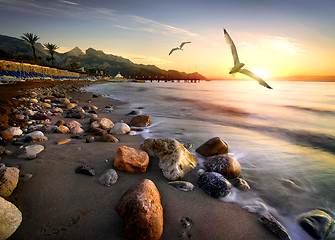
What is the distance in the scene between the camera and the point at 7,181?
2.03 m

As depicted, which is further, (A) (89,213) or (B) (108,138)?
(B) (108,138)

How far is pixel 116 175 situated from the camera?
2.54 metres

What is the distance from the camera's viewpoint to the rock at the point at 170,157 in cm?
280

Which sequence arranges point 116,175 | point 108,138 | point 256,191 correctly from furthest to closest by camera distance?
point 108,138
point 256,191
point 116,175

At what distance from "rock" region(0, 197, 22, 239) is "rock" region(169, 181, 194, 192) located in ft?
6.28

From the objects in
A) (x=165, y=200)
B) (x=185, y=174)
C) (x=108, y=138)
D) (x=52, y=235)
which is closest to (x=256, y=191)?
(x=185, y=174)

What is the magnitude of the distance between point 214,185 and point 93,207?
5.84 ft

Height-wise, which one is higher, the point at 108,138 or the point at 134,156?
the point at 134,156

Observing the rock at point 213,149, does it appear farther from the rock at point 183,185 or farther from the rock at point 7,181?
the rock at point 7,181

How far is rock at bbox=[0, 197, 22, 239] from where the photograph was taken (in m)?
1.59

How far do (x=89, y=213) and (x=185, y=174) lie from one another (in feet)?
5.38

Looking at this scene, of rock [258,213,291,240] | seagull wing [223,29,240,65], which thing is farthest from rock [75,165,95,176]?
seagull wing [223,29,240,65]

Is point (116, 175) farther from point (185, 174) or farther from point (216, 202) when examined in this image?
point (216, 202)

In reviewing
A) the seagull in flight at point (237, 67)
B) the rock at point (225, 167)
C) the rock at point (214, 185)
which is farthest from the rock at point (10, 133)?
the seagull in flight at point (237, 67)
